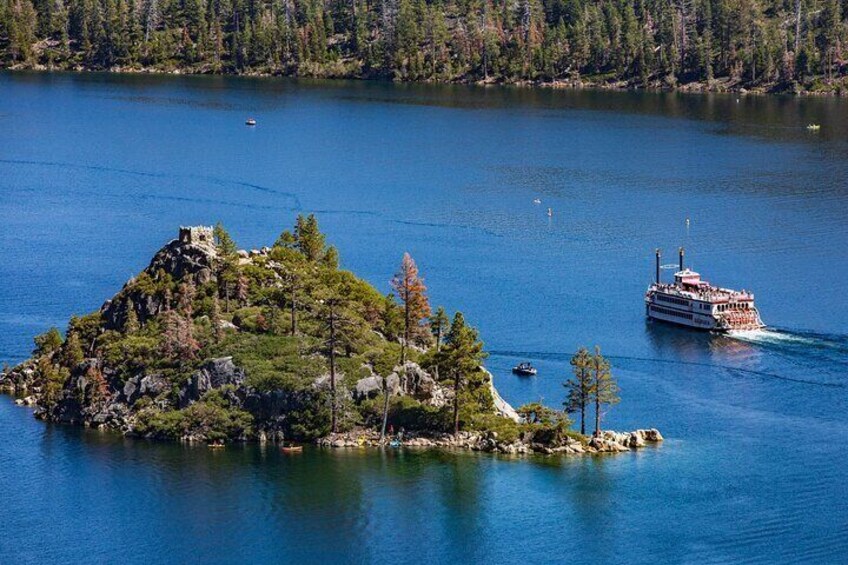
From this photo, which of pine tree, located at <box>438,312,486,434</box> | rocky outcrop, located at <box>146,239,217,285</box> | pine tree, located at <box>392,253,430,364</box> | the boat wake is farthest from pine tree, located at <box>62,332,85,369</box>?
the boat wake

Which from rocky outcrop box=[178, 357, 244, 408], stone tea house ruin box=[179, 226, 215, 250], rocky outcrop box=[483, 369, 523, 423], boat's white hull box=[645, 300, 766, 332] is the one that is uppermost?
stone tea house ruin box=[179, 226, 215, 250]

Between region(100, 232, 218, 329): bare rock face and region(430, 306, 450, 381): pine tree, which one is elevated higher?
region(100, 232, 218, 329): bare rock face

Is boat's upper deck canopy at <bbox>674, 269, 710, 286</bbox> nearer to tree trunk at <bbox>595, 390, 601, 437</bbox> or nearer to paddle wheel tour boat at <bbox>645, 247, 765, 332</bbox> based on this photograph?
paddle wheel tour boat at <bbox>645, 247, 765, 332</bbox>

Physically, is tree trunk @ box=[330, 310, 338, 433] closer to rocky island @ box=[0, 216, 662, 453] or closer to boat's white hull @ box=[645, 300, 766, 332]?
rocky island @ box=[0, 216, 662, 453]

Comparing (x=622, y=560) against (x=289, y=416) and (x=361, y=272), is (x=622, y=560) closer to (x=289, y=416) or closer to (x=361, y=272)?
(x=289, y=416)

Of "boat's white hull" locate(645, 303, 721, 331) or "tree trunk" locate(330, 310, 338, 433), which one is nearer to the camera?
"tree trunk" locate(330, 310, 338, 433)

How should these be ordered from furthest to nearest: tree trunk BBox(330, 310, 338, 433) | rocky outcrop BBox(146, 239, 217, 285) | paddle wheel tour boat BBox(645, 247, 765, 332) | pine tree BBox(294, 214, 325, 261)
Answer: paddle wheel tour boat BBox(645, 247, 765, 332), pine tree BBox(294, 214, 325, 261), rocky outcrop BBox(146, 239, 217, 285), tree trunk BBox(330, 310, 338, 433)

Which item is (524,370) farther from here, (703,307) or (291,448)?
(291,448)

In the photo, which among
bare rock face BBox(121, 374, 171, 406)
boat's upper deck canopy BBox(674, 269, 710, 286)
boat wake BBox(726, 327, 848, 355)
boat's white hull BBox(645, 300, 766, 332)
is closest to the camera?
bare rock face BBox(121, 374, 171, 406)

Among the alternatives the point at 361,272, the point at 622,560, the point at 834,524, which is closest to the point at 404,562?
the point at 622,560
